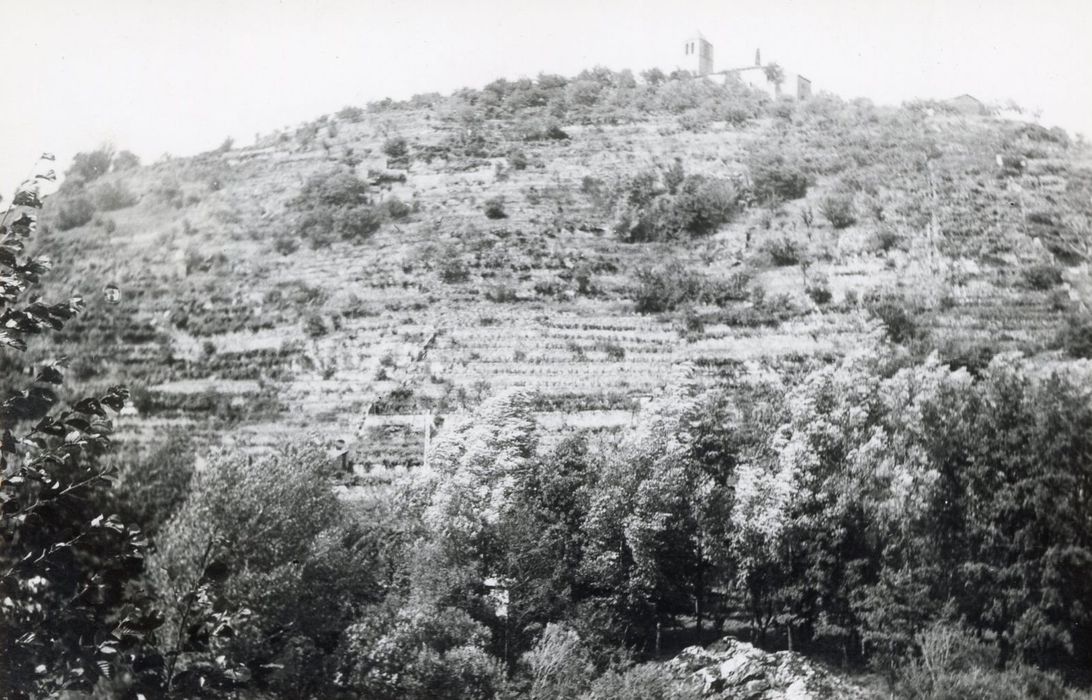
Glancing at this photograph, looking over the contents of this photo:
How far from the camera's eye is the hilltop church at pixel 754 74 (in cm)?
850

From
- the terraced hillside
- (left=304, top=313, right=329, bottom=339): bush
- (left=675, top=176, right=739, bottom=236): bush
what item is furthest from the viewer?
(left=304, top=313, right=329, bottom=339): bush

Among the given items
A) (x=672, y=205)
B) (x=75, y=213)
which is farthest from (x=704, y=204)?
(x=75, y=213)

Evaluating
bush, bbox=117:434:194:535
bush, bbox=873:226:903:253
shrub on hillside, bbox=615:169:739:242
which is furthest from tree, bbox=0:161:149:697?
bush, bbox=873:226:903:253

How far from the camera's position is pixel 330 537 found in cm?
689

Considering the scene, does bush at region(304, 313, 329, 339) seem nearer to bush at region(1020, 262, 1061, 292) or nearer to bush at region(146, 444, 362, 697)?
bush at region(146, 444, 362, 697)

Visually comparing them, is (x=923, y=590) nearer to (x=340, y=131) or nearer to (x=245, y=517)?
(x=245, y=517)

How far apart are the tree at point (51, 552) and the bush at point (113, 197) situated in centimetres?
726

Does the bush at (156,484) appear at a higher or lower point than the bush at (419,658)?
higher

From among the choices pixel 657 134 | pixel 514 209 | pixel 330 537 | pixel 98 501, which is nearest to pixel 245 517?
pixel 330 537

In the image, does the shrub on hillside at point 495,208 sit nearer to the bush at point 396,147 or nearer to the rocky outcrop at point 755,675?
the bush at point 396,147

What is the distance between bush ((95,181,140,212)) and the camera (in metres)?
9.69

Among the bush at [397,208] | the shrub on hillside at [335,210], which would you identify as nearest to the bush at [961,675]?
the bush at [397,208]

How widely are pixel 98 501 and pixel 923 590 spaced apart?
7.26 metres

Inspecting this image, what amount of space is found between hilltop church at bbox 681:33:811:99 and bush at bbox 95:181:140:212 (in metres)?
6.95
